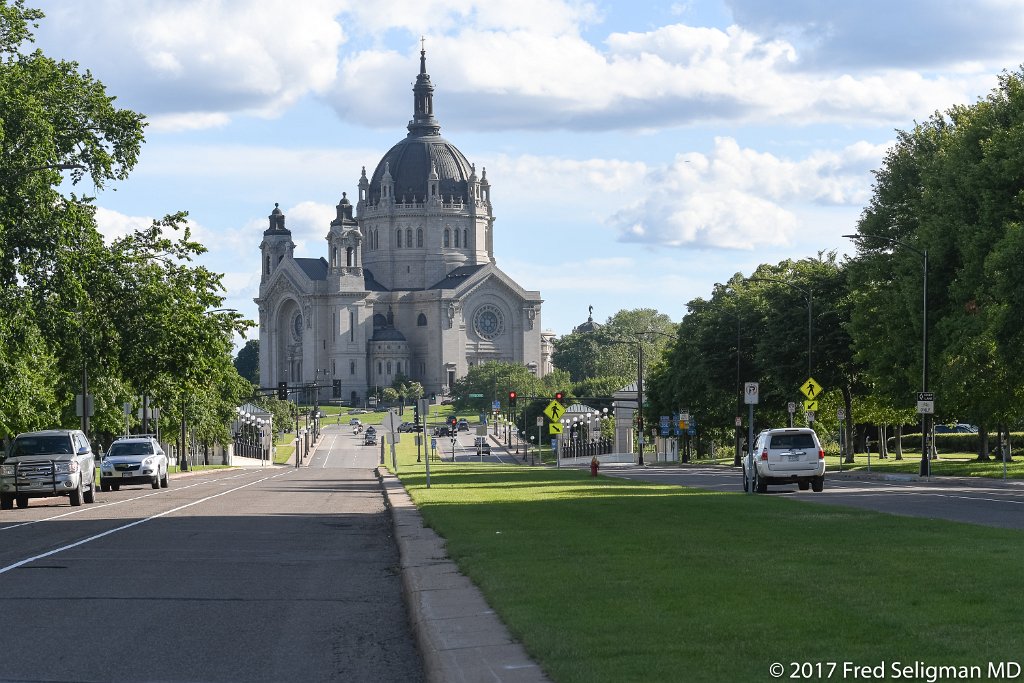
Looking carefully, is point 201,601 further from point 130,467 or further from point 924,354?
point 924,354

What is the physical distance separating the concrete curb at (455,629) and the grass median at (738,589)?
150 millimetres

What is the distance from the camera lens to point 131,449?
160 ft

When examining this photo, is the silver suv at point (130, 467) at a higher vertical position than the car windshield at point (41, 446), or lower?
lower

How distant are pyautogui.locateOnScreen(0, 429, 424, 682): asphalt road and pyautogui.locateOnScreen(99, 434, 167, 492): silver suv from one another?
1962cm

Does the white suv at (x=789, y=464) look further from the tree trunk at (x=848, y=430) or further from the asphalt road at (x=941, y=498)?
the tree trunk at (x=848, y=430)

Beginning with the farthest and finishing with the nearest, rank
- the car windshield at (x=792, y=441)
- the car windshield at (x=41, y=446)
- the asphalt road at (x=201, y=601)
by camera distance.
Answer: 1. the car windshield at (x=792, y=441)
2. the car windshield at (x=41, y=446)
3. the asphalt road at (x=201, y=601)

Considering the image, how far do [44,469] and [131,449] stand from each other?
1524 cm

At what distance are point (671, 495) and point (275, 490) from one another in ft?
51.0

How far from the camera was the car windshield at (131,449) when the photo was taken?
4838cm

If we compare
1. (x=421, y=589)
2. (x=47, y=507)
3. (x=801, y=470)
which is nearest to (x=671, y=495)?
(x=801, y=470)

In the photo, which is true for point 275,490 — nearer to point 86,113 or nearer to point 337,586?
point 86,113

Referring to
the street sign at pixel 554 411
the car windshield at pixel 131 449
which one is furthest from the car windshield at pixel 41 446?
the street sign at pixel 554 411

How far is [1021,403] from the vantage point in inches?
2024
